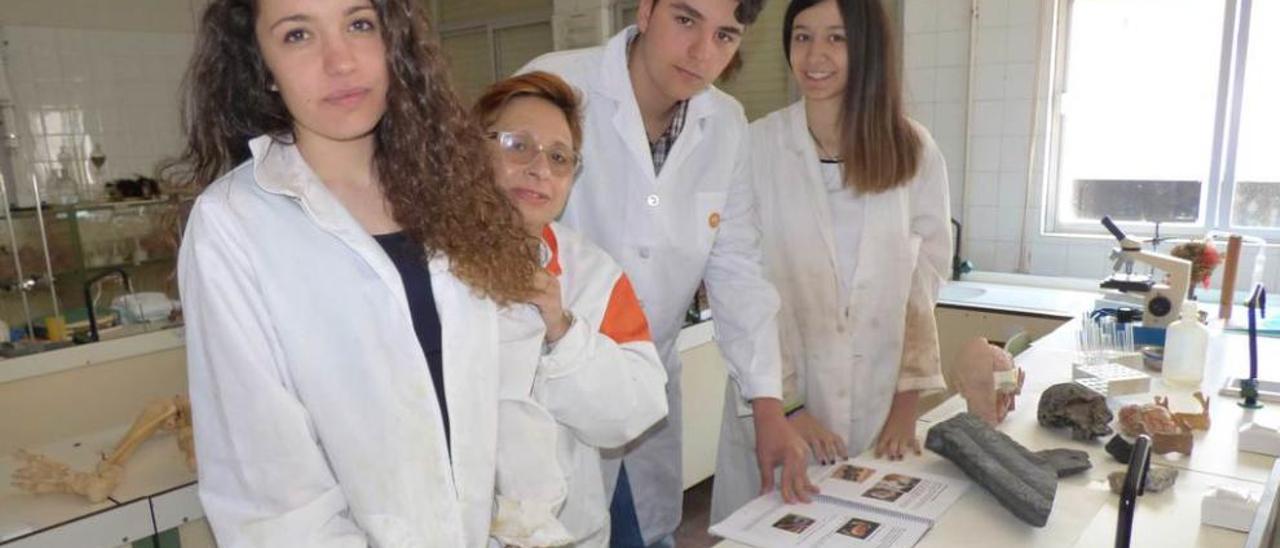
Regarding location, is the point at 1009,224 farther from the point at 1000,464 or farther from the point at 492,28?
the point at 492,28

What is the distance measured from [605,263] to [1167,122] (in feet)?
10.4

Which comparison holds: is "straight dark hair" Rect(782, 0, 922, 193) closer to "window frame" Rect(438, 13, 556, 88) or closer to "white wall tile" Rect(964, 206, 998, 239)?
"white wall tile" Rect(964, 206, 998, 239)

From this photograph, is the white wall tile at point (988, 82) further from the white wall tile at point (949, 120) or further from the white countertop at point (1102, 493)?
the white countertop at point (1102, 493)

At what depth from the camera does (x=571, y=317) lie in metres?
1.20

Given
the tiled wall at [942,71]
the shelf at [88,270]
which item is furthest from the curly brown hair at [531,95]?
the tiled wall at [942,71]

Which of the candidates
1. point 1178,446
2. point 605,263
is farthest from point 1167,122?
point 605,263

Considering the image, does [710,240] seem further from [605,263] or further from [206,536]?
[206,536]

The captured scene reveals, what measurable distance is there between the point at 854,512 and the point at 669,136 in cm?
79

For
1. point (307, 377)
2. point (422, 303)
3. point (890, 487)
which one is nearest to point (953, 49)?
point (890, 487)

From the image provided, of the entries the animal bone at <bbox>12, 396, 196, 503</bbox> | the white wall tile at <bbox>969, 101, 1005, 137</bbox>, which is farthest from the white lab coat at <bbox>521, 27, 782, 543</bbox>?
the white wall tile at <bbox>969, 101, 1005, 137</bbox>

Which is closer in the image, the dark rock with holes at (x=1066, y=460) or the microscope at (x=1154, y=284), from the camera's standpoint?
the dark rock with holes at (x=1066, y=460)

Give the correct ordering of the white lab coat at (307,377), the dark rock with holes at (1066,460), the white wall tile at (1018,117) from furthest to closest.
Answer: the white wall tile at (1018,117)
the dark rock with holes at (1066,460)
the white lab coat at (307,377)

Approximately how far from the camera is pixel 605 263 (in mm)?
1327

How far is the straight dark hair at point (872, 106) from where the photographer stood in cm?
166
